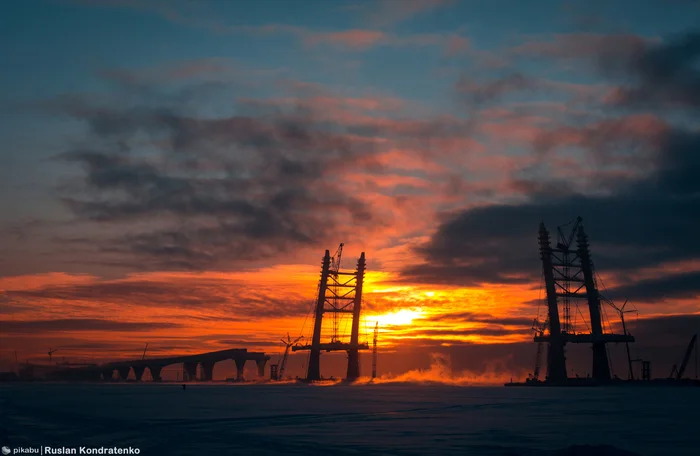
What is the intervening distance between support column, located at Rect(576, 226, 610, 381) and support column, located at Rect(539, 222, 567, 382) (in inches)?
383

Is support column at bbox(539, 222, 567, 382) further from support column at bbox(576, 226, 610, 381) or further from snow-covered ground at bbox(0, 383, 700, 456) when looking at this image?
snow-covered ground at bbox(0, 383, 700, 456)

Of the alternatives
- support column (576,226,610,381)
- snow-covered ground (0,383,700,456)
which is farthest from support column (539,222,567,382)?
snow-covered ground (0,383,700,456)

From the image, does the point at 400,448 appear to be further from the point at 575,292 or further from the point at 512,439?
the point at 575,292

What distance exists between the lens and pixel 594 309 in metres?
174

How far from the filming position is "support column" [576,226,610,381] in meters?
174

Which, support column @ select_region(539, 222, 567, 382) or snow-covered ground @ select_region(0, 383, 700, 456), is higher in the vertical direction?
support column @ select_region(539, 222, 567, 382)

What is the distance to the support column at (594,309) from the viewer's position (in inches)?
6850

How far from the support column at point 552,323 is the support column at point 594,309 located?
9727mm

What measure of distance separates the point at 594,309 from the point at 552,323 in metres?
13.0

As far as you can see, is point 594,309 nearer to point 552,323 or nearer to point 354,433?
point 552,323

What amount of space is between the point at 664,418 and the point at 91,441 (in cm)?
4985

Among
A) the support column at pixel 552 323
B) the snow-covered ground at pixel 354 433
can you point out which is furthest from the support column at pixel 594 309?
the snow-covered ground at pixel 354 433

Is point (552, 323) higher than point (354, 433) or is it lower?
higher

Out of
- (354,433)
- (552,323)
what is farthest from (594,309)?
(354,433)
